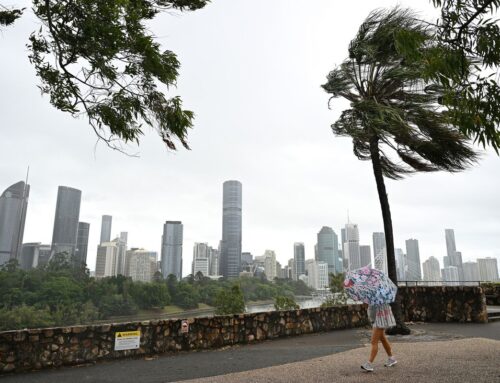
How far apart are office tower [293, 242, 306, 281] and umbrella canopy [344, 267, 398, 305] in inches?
5893

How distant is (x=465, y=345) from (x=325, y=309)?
447cm

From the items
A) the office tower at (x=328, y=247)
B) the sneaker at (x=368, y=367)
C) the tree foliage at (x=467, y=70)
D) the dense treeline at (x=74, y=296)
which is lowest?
the dense treeline at (x=74, y=296)

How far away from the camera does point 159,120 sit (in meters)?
5.04

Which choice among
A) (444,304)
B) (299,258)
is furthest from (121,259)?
(444,304)

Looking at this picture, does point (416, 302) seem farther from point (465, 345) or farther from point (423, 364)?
point (423, 364)

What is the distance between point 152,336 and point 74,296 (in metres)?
60.3

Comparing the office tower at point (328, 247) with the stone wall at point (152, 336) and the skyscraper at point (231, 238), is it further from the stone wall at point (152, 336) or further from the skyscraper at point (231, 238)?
the stone wall at point (152, 336)

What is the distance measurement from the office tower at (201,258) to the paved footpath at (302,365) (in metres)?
160

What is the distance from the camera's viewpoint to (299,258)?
160 meters

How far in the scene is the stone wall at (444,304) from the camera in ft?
40.6

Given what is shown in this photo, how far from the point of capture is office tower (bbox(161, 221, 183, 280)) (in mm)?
157738

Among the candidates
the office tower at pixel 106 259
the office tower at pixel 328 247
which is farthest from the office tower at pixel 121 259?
the office tower at pixel 328 247

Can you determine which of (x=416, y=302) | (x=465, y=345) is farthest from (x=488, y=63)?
(x=416, y=302)

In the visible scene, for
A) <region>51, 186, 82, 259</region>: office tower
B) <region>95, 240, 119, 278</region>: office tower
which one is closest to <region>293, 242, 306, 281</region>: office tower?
<region>95, 240, 119, 278</region>: office tower
